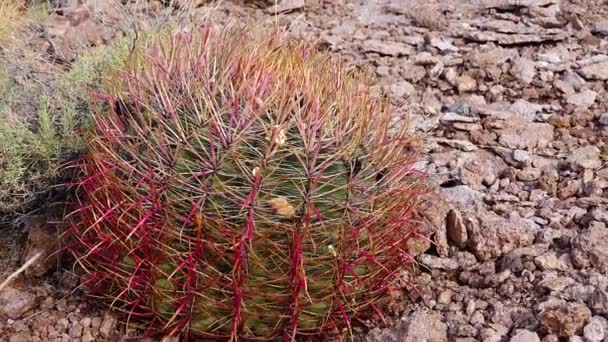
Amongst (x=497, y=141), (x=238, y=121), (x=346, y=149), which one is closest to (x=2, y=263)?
(x=238, y=121)

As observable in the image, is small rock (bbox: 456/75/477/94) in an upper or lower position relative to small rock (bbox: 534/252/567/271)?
lower

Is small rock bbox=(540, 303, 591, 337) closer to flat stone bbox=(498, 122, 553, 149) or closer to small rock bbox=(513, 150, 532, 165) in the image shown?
small rock bbox=(513, 150, 532, 165)

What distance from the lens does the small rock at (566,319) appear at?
7.69 feet

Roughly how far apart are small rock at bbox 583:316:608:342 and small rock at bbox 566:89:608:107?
5.90 ft

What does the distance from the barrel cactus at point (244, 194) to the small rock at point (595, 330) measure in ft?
2.10

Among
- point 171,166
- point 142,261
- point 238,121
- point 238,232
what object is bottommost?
point 142,261

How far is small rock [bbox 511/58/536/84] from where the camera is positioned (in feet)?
13.5

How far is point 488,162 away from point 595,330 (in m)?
1.30

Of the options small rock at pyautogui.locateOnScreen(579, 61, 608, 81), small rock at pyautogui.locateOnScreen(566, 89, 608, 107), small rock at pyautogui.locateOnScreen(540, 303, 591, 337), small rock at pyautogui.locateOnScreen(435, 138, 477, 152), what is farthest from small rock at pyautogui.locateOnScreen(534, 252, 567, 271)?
small rock at pyautogui.locateOnScreen(579, 61, 608, 81)

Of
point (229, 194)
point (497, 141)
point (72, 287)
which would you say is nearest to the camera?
point (229, 194)

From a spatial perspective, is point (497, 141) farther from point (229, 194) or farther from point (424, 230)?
point (229, 194)

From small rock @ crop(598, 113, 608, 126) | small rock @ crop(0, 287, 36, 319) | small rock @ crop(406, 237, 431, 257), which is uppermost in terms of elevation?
small rock @ crop(598, 113, 608, 126)

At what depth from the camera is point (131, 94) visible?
244 centimetres

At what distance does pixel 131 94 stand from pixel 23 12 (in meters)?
3.45
